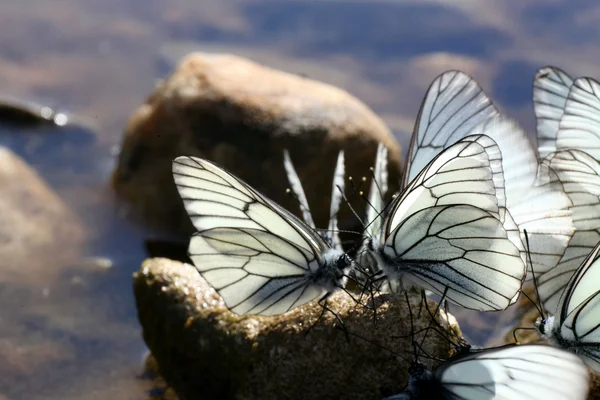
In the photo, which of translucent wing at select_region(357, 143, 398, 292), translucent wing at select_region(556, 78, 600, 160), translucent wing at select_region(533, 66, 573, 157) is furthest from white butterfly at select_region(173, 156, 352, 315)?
translucent wing at select_region(533, 66, 573, 157)

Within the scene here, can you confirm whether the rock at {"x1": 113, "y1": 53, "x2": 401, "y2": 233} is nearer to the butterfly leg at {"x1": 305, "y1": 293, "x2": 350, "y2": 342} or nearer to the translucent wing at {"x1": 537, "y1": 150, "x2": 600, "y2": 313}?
the translucent wing at {"x1": 537, "y1": 150, "x2": 600, "y2": 313}

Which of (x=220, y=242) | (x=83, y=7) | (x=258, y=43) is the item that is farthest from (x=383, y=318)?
(x=83, y=7)

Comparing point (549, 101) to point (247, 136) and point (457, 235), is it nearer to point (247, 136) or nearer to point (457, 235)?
point (457, 235)

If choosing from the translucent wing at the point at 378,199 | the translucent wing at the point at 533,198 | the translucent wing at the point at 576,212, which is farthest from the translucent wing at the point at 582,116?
the translucent wing at the point at 378,199

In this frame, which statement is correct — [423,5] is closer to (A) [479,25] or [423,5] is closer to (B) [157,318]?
(A) [479,25]

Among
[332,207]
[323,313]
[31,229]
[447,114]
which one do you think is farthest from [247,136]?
[323,313]

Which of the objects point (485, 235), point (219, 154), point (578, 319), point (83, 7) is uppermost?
point (83, 7)
